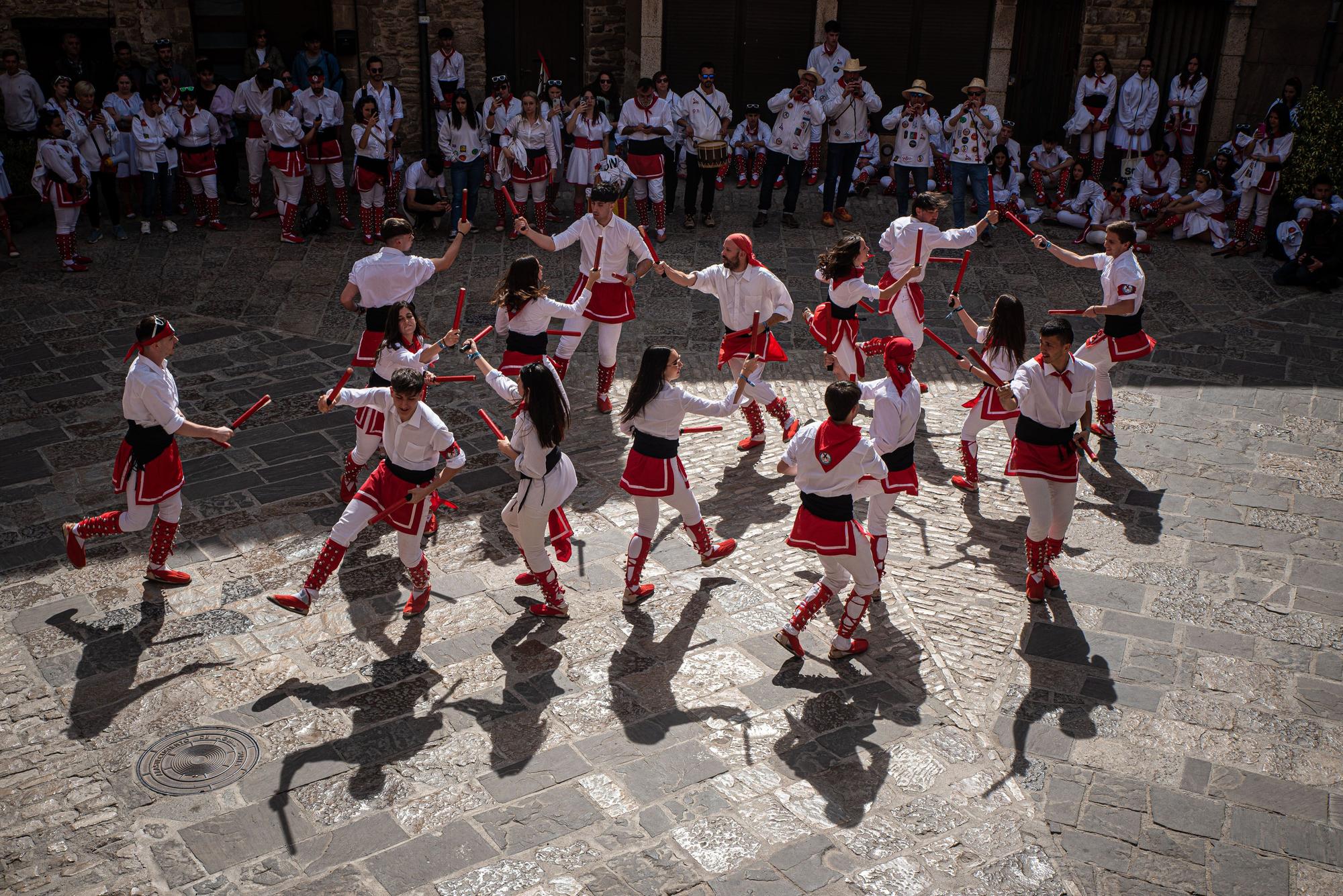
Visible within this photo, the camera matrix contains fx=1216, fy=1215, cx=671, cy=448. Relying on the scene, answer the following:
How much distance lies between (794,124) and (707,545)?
7.88 meters

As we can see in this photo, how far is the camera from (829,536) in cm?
629

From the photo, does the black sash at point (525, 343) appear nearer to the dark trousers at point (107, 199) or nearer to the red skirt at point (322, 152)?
the red skirt at point (322, 152)

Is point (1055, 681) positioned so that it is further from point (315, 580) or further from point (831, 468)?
point (315, 580)

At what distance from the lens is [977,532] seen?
8.24 meters

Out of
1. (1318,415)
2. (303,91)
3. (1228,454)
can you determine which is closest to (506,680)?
(1228,454)

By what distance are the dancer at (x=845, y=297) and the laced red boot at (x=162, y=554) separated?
4701mm

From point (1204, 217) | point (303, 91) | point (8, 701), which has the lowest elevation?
point (8, 701)

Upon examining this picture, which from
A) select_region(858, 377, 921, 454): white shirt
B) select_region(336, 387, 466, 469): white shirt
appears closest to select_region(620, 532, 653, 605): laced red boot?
select_region(336, 387, 466, 469): white shirt

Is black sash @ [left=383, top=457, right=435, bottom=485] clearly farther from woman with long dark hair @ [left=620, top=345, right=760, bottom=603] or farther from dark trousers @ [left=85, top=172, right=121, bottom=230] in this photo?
dark trousers @ [left=85, top=172, right=121, bottom=230]

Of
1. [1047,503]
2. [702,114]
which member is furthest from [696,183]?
[1047,503]

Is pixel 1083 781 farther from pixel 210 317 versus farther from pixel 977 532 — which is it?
pixel 210 317

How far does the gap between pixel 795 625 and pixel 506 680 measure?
5.21ft

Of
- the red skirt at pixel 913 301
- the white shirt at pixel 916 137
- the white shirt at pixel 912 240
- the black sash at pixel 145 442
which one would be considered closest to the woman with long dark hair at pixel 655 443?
the black sash at pixel 145 442

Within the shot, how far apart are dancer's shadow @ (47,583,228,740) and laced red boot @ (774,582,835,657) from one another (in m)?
3.03
